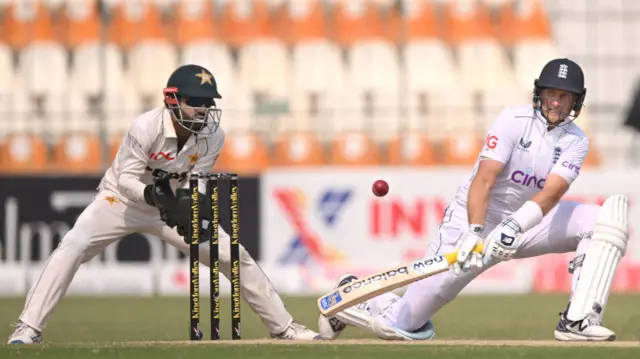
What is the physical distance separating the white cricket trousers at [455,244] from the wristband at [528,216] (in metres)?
0.34

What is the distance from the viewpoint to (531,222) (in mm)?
6441

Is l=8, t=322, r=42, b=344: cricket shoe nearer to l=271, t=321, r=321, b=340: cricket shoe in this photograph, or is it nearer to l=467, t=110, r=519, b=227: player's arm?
l=271, t=321, r=321, b=340: cricket shoe

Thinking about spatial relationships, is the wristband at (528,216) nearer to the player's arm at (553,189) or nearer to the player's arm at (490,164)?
the player's arm at (553,189)

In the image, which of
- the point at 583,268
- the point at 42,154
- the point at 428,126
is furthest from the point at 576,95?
the point at 42,154

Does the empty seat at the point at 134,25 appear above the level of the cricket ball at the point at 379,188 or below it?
above

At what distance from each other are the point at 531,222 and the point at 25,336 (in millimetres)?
2929

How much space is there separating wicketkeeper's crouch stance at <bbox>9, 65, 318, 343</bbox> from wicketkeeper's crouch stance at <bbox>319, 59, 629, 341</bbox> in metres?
0.53

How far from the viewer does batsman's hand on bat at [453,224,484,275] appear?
6469mm

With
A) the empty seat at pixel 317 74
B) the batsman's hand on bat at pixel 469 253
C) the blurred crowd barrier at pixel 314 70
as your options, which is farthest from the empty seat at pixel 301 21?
the batsman's hand on bat at pixel 469 253

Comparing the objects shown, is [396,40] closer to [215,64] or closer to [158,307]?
[215,64]

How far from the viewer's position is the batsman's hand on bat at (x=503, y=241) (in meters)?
6.40

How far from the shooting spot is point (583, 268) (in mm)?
6496

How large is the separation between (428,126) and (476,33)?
7.41ft

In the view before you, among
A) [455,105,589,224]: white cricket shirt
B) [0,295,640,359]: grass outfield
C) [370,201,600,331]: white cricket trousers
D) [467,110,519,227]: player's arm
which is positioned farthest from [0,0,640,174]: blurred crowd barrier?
[467,110,519,227]: player's arm
